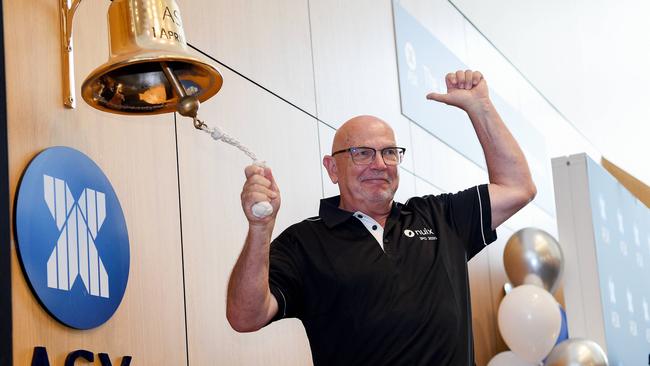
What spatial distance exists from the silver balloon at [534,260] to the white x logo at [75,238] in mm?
3577

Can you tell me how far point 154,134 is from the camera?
2.60 meters

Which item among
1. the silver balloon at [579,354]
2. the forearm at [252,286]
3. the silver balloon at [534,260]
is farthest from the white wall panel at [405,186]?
the forearm at [252,286]

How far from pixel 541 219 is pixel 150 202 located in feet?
19.6

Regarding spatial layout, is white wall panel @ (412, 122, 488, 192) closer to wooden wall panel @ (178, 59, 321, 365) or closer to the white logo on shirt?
wooden wall panel @ (178, 59, 321, 365)

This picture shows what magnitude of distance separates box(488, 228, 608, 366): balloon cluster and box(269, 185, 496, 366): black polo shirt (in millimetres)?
2359

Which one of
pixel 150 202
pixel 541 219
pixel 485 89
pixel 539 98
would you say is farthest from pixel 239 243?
pixel 539 98

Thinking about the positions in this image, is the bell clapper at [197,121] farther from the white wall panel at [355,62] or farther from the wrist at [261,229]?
the white wall panel at [355,62]

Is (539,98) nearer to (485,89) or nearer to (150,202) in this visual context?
(485,89)

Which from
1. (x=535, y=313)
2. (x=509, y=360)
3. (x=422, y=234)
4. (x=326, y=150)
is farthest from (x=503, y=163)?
(x=509, y=360)

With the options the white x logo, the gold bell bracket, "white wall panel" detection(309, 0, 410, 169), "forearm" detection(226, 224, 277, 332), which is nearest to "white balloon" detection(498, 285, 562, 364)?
"white wall panel" detection(309, 0, 410, 169)

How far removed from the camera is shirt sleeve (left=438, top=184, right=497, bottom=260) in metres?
2.63

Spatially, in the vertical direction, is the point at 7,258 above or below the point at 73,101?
below

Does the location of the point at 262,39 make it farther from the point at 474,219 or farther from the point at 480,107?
the point at 474,219

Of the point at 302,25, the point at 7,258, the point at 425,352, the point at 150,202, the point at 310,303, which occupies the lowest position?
the point at 425,352
